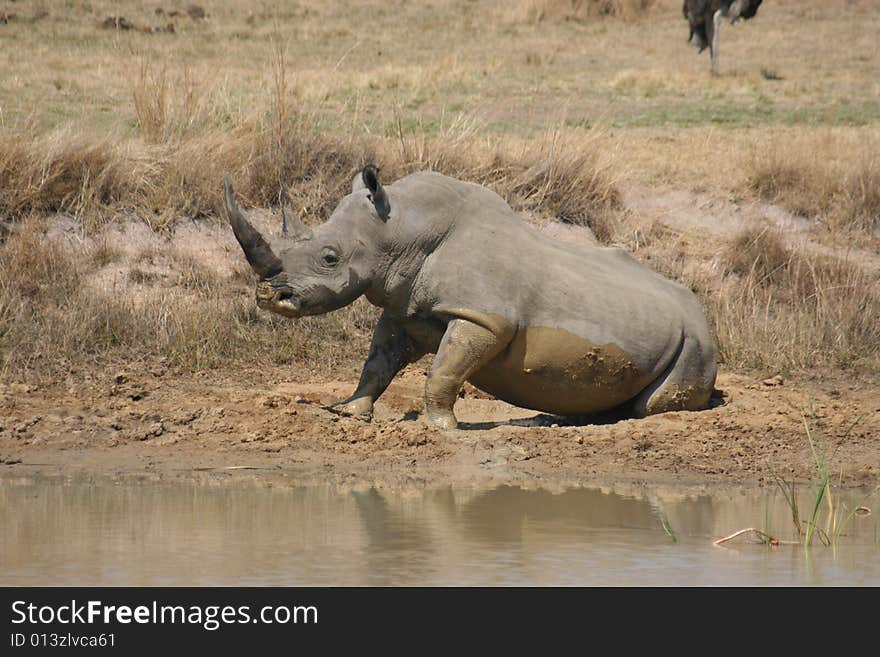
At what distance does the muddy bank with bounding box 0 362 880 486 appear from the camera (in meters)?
8.31

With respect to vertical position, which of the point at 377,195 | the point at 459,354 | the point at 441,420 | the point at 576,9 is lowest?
the point at 441,420

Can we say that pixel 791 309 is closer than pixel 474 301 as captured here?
No

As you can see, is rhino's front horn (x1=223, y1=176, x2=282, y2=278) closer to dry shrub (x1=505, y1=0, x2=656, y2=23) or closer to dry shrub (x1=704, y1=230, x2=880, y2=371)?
dry shrub (x1=704, y1=230, x2=880, y2=371)

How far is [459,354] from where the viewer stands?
8.42 metres

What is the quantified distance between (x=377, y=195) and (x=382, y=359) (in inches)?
39.8

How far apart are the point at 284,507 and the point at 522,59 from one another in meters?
20.1

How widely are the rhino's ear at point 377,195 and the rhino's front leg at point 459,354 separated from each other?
2.33ft

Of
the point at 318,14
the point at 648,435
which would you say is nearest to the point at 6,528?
the point at 648,435

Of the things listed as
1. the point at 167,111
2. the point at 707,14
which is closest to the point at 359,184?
the point at 167,111

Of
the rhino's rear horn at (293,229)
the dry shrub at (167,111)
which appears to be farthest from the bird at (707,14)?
the rhino's rear horn at (293,229)

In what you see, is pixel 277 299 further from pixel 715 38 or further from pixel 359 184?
pixel 715 38

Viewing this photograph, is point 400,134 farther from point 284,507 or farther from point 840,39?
point 840,39

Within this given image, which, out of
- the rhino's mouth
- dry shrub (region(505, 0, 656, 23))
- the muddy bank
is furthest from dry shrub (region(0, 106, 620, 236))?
dry shrub (region(505, 0, 656, 23))

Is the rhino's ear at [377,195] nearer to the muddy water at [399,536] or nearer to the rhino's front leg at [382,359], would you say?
the rhino's front leg at [382,359]
